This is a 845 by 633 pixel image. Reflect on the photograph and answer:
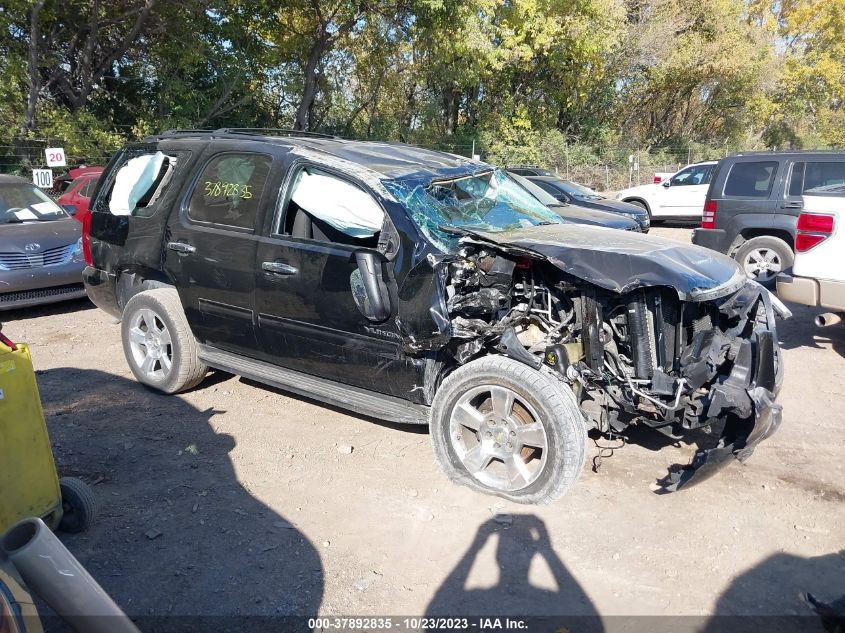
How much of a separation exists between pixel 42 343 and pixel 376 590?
213 inches

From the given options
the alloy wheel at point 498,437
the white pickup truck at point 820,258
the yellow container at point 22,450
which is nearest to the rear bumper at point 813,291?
the white pickup truck at point 820,258

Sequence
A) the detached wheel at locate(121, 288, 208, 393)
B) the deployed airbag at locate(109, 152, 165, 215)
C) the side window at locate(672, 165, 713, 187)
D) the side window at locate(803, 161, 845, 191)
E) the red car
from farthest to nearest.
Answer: the side window at locate(672, 165, 713, 187), the red car, the side window at locate(803, 161, 845, 191), the deployed airbag at locate(109, 152, 165, 215), the detached wheel at locate(121, 288, 208, 393)

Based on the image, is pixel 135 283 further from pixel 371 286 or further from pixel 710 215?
pixel 710 215

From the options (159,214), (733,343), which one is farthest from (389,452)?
(159,214)

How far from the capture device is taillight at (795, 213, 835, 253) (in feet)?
19.2

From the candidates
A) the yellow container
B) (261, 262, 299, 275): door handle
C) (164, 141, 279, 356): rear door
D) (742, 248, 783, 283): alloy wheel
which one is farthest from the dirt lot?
(742, 248, 783, 283): alloy wheel

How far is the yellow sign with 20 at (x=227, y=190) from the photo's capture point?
4777mm

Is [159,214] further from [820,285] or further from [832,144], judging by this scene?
[832,144]

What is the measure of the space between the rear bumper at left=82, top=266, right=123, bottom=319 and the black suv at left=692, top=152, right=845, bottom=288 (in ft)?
25.8

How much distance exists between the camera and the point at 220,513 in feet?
12.5

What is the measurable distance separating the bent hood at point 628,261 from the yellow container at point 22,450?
7.96 feet

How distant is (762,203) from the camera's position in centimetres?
941

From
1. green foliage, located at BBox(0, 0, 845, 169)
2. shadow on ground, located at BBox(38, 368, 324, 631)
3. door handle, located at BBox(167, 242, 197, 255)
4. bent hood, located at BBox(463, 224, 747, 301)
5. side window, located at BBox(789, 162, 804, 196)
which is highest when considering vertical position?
green foliage, located at BBox(0, 0, 845, 169)

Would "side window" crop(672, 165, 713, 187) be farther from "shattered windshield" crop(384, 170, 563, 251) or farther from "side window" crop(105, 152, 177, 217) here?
"side window" crop(105, 152, 177, 217)
